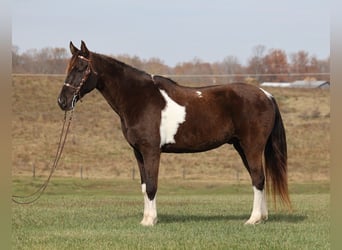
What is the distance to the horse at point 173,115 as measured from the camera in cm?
898

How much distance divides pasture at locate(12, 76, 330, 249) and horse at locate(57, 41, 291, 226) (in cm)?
80

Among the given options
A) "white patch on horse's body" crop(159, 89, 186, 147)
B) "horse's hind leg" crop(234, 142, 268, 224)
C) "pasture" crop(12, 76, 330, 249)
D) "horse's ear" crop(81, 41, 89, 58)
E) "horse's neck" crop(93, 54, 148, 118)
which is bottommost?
"pasture" crop(12, 76, 330, 249)

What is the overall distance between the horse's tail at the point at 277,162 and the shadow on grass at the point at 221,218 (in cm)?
38

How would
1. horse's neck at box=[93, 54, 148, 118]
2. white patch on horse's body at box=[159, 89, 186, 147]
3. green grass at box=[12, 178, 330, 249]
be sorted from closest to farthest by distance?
green grass at box=[12, 178, 330, 249] → white patch on horse's body at box=[159, 89, 186, 147] → horse's neck at box=[93, 54, 148, 118]

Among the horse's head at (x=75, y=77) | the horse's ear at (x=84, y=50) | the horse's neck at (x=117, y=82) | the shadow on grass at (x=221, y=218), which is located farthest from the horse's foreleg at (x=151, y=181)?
the horse's ear at (x=84, y=50)

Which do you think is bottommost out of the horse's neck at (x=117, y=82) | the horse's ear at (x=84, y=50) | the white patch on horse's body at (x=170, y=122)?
the white patch on horse's body at (x=170, y=122)

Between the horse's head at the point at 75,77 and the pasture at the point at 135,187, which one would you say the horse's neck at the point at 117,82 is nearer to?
the horse's head at the point at 75,77

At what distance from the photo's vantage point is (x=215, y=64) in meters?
62.2

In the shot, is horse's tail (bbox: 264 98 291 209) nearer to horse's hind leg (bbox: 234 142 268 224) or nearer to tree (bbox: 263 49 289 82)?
horse's hind leg (bbox: 234 142 268 224)

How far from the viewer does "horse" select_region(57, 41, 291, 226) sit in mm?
8984

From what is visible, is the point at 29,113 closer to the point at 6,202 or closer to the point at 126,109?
the point at 126,109

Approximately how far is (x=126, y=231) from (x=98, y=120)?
114ft

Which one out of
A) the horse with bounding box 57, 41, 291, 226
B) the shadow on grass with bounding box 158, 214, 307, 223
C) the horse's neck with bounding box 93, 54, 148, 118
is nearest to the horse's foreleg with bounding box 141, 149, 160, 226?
the horse with bounding box 57, 41, 291, 226

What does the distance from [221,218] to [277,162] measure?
1.40 metres
